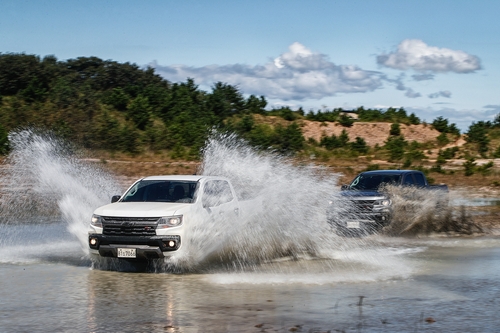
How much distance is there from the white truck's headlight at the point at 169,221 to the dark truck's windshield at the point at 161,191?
1.12m

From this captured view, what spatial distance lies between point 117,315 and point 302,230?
696 centimetres

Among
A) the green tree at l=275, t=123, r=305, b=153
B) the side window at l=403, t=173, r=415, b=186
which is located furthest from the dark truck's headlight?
the green tree at l=275, t=123, r=305, b=153

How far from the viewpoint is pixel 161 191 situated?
14383mm

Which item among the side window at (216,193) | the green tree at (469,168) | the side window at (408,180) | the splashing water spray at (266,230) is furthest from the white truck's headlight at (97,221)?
the green tree at (469,168)

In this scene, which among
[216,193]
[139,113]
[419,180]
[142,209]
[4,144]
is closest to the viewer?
[142,209]

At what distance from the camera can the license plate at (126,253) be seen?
1259 cm

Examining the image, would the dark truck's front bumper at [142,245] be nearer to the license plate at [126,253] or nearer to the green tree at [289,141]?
the license plate at [126,253]

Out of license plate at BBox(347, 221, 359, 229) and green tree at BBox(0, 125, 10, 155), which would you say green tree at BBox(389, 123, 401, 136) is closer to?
green tree at BBox(0, 125, 10, 155)

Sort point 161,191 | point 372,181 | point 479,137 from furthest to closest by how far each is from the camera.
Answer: point 479,137 → point 372,181 → point 161,191

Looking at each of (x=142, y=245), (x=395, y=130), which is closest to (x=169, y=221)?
(x=142, y=245)

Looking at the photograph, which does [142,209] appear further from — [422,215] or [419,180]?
[419,180]

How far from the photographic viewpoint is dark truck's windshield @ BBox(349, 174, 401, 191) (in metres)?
20.9

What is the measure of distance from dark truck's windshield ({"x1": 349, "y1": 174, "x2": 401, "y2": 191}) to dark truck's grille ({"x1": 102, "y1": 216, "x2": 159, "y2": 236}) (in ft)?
30.7

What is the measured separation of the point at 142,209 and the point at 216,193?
6.41ft
